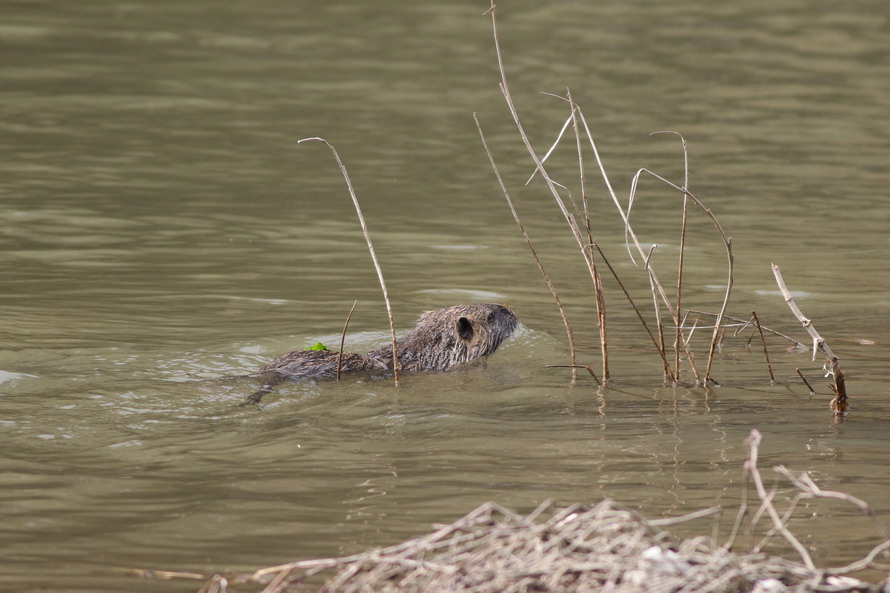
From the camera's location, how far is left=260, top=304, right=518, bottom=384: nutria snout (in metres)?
7.85

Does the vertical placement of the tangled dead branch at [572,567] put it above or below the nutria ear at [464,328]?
below

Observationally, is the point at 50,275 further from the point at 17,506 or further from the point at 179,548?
the point at 179,548

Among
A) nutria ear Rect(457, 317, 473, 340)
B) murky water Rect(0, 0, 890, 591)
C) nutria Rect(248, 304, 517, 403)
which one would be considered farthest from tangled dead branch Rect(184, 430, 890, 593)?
nutria ear Rect(457, 317, 473, 340)

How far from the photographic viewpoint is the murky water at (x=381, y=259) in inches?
217

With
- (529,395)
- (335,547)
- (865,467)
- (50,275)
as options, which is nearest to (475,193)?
(50,275)

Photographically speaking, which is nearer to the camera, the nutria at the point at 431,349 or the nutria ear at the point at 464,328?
the nutria at the point at 431,349

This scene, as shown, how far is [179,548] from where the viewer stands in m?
4.80

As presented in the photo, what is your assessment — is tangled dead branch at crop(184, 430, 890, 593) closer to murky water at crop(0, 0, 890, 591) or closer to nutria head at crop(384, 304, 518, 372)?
murky water at crop(0, 0, 890, 591)

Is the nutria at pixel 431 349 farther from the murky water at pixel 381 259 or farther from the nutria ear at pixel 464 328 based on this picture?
the murky water at pixel 381 259

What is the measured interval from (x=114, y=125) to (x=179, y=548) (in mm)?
12073

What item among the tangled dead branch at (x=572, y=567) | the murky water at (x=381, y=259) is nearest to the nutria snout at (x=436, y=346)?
the murky water at (x=381, y=259)

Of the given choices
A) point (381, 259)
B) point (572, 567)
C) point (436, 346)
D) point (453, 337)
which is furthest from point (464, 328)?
point (572, 567)

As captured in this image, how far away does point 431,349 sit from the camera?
8.40 m

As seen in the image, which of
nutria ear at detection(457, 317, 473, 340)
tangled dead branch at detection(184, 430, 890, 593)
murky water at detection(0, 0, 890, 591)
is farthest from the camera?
nutria ear at detection(457, 317, 473, 340)
